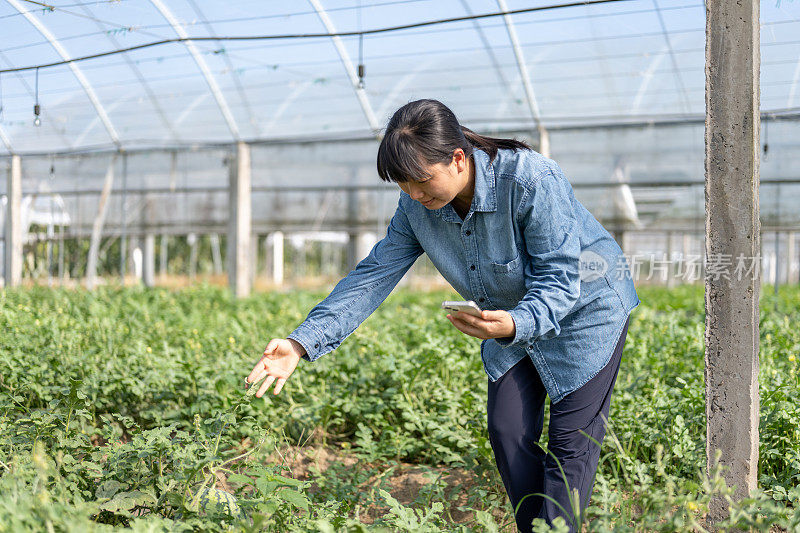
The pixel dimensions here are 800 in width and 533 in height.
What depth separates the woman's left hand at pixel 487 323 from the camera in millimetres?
1704

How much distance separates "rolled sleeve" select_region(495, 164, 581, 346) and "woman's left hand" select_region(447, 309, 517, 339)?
5cm

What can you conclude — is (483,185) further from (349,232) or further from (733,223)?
(349,232)

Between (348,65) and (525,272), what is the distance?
637 cm

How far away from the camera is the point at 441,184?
72.4 inches

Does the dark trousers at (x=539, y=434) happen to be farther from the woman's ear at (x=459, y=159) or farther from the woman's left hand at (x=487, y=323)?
the woman's ear at (x=459, y=159)

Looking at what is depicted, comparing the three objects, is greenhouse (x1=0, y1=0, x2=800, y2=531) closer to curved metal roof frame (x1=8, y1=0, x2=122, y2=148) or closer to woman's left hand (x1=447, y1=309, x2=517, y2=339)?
curved metal roof frame (x1=8, y1=0, x2=122, y2=148)

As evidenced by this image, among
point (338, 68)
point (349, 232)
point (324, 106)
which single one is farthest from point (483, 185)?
point (349, 232)

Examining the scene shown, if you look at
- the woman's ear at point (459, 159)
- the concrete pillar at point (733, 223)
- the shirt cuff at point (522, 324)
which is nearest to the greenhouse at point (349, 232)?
the concrete pillar at point (733, 223)

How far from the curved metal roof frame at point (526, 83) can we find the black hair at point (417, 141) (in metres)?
5.35

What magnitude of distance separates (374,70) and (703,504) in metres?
7.10

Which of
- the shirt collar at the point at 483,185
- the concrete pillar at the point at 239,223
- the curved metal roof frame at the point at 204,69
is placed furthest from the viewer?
the concrete pillar at the point at 239,223

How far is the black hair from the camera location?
5.77ft

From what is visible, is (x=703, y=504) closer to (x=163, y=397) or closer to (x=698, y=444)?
(x=698, y=444)

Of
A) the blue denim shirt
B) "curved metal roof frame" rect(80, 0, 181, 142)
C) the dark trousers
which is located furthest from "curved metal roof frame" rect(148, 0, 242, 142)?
the dark trousers
